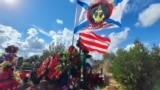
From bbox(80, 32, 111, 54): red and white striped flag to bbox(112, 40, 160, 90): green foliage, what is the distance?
1018 centimetres

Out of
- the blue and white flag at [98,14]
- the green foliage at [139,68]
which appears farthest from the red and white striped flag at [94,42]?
the green foliage at [139,68]

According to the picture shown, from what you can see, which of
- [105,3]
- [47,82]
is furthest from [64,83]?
[105,3]

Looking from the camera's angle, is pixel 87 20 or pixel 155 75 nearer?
pixel 87 20

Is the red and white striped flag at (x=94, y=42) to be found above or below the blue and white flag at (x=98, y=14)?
below

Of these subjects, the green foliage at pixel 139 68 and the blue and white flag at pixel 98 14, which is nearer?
the blue and white flag at pixel 98 14

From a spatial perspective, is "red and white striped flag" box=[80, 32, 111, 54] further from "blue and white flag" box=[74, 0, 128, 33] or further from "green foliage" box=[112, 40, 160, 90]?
"green foliage" box=[112, 40, 160, 90]

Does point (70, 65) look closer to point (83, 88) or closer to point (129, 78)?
point (83, 88)

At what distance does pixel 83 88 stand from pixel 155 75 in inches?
432

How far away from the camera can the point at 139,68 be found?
16.4 metres

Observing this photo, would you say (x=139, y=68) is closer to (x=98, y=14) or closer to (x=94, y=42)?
(x=98, y=14)

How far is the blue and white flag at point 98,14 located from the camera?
6484mm

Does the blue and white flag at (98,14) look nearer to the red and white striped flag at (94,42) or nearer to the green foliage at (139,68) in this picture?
the red and white striped flag at (94,42)

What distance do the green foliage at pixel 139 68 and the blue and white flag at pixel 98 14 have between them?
9.94m

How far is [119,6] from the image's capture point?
6.54 metres
